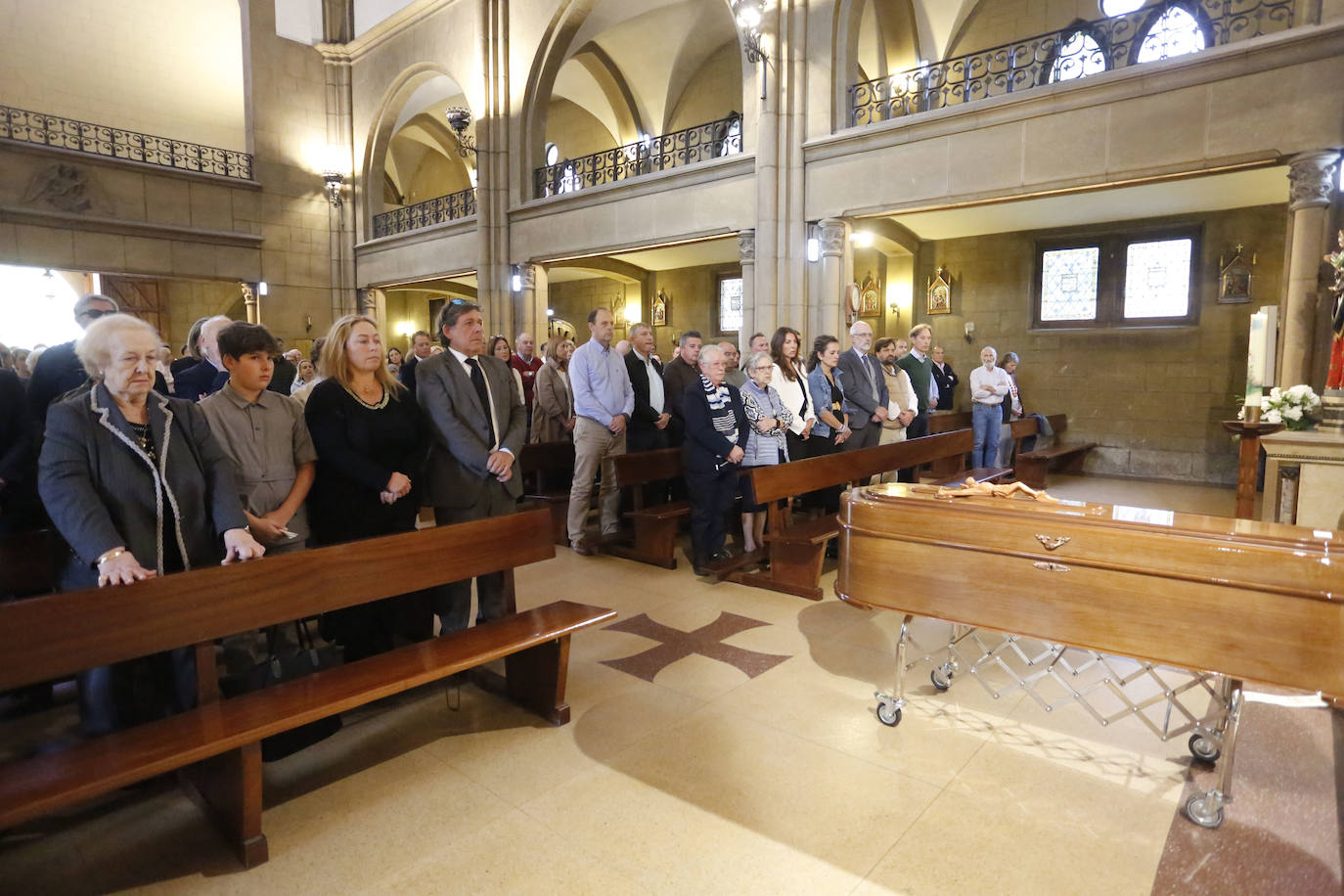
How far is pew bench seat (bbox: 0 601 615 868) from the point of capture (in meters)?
1.83

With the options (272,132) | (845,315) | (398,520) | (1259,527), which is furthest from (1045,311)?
(272,132)

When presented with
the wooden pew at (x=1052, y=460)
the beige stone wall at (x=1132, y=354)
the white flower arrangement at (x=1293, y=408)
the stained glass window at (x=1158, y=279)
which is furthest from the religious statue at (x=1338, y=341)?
the stained glass window at (x=1158, y=279)

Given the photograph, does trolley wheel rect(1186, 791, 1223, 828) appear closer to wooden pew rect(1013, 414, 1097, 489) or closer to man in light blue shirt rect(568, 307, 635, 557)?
man in light blue shirt rect(568, 307, 635, 557)

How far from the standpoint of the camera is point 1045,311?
11000mm

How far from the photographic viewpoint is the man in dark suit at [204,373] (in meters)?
3.98

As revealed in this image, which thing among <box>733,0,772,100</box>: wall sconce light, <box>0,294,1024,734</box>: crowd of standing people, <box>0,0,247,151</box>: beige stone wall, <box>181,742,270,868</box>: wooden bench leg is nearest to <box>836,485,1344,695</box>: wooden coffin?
<box>0,294,1024,734</box>: crowd of standing people

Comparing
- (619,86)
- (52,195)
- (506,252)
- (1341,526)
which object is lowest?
(1341,526)

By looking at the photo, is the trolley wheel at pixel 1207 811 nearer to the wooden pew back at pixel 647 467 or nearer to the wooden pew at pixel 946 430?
the wooden pew back at pixel 647 467

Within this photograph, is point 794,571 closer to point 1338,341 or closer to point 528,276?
point 1338,341

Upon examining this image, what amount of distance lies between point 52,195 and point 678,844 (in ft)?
46.4

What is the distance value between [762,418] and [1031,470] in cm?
551

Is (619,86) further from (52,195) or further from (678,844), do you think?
(678,844)

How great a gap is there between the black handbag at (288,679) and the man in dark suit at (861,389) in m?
4.33

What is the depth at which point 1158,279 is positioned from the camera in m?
10.1
